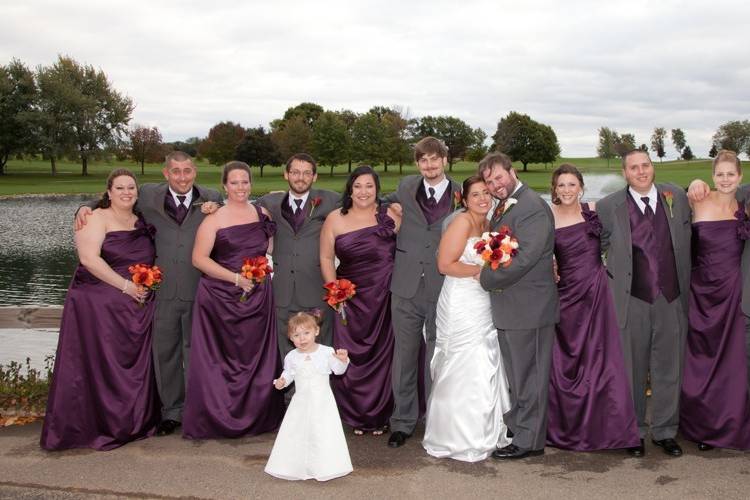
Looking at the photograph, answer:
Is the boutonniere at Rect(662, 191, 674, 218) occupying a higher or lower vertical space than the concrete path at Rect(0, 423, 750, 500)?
higher

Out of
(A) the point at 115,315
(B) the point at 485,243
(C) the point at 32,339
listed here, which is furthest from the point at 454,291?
(C) the point at 32,339

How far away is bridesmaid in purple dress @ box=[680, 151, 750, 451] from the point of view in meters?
5.73

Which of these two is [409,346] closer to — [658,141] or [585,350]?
[585,350]

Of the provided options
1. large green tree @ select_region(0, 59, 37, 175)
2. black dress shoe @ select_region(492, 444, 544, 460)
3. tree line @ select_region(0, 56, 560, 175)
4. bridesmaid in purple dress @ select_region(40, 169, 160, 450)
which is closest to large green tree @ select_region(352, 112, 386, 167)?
tree line @ select_region(0, 56, 560, 175)

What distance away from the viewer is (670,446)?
221 inches

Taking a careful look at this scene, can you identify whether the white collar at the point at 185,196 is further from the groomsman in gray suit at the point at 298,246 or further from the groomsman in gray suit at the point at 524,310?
the groomsman in gray suit at the point at 524,310

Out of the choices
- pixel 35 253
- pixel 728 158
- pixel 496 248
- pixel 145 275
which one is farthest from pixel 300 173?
pixel 35 253

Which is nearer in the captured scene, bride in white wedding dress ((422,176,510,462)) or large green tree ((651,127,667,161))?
bride in white wedding dress ((422,176,510,462))

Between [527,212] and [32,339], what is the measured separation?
10560mm

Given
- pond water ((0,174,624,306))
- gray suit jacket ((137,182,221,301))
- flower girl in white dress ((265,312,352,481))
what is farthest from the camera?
pond water ((0,174,624,306))

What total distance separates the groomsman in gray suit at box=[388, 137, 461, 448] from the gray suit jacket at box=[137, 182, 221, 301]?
192 centimetres

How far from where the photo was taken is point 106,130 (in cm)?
7231

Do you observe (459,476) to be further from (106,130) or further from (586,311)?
(106,130)

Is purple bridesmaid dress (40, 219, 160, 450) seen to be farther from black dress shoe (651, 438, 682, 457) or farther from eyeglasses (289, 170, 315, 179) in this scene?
black dress shoe (651, 438, 682, 457)
